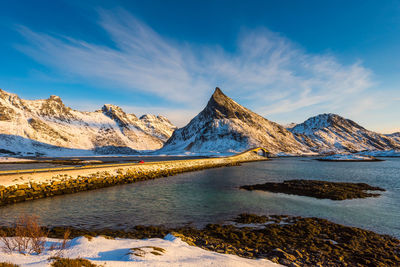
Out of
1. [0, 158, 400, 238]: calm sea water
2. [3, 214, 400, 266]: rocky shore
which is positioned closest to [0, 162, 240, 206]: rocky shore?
[0, 158, 400, 238]: calm sea water

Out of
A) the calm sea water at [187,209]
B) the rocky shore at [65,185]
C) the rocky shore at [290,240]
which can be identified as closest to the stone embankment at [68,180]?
the rocky shore at [65,185]

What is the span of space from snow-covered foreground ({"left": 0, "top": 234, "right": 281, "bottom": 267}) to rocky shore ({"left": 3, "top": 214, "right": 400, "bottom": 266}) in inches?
57.9

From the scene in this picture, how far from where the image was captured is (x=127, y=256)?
8078 millimetres

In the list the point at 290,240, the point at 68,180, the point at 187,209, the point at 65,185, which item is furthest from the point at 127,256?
the point at 68,180

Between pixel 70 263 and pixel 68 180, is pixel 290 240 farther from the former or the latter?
pixel 68 180

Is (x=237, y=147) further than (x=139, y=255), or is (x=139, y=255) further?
(x=237, y=147)

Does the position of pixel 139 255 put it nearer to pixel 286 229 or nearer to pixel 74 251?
pixel 74 251

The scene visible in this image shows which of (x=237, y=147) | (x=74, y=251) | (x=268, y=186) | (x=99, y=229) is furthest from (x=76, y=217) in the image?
(x=237, y=147)

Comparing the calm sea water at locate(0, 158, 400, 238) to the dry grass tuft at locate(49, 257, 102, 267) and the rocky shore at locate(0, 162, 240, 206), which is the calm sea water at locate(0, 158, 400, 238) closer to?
the rocky shore at locate(0, 162, 240, 206)

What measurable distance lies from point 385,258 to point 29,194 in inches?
1205

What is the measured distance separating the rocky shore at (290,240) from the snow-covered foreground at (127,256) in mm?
1471

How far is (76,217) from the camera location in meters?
17.8

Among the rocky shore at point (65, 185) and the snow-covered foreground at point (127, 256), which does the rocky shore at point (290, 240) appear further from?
the rocky shore at point (65, 185)

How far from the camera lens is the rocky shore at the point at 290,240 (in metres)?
11.1
